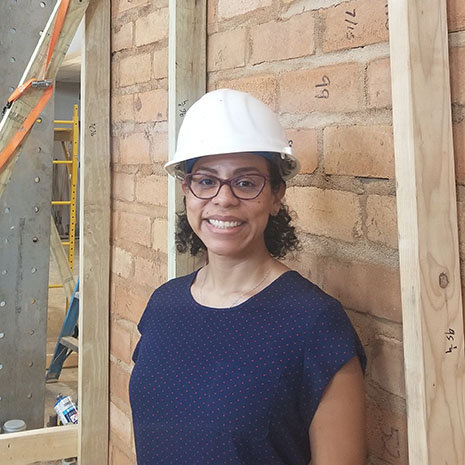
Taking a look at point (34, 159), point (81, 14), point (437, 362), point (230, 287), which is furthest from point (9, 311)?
point (437, 362)

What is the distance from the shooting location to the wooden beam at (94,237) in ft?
6.59

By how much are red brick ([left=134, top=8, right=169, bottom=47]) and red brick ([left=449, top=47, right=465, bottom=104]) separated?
1028 mm

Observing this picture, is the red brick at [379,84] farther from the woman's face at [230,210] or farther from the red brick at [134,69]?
the red brick at [134,69]

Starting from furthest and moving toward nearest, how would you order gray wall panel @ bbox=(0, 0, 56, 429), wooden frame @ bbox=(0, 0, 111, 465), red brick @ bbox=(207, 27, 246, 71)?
gray wall panel @ bbox=(0, 0, 56, 429) → wooden frame @ bbox=(0, 0, 111, 465) → red brick @ bbox=(207, 27, 246, 71)

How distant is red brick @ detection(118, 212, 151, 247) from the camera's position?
1.86m

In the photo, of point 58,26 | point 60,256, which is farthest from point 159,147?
point 60,256

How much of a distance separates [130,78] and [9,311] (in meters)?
1.10

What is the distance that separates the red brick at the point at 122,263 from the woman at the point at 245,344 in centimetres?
81

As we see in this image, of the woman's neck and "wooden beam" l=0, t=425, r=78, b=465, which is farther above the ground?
the woman's neck

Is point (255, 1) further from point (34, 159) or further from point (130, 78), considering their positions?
point (34, 159)

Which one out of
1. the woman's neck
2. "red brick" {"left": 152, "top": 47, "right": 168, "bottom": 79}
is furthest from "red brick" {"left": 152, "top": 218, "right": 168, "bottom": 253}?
the woman's neck

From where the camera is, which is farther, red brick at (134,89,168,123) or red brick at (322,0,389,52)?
red brick at (134,89,168,123)

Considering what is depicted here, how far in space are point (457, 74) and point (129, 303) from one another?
1.31m

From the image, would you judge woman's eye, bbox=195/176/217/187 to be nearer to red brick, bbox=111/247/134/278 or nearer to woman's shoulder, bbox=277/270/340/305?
woman's shoulder, bbox=277/270/340/305
